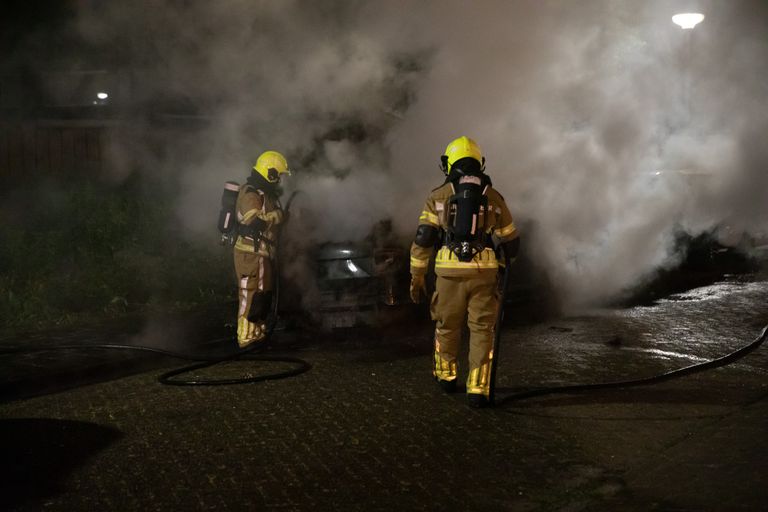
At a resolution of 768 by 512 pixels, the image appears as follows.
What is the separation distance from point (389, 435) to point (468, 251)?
55.6 inches

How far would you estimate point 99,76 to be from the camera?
43.4 ft

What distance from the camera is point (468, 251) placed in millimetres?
5840

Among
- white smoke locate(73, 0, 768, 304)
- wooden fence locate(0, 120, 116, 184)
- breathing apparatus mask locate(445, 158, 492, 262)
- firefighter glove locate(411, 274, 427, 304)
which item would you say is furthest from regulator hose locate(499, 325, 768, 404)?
wooden fence locate(0, 120, 116, 184)

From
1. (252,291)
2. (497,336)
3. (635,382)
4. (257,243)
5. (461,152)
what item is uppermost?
(461,152)

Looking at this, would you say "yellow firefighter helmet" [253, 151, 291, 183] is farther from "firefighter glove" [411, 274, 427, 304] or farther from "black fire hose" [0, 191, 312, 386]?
"firefighter glove" [411, 274, 427, 304]

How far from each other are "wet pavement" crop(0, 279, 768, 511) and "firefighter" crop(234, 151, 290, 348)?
1.46 ft

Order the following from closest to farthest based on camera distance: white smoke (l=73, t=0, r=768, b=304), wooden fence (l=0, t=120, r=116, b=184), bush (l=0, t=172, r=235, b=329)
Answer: white smoke (l=73, t=0, r=768, b=304), bush (l=0, t=172, r=235, b=329), wooden fence (l=0, t=120, r=116, b=184)

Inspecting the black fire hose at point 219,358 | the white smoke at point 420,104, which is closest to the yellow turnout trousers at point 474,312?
the black fire hose at point 219,358

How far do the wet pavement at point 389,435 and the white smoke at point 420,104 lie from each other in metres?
2.29

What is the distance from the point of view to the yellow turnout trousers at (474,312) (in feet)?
A: 19.2

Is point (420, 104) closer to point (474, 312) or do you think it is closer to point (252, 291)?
point (252, 291)

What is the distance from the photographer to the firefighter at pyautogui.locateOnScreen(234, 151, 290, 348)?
7922mm

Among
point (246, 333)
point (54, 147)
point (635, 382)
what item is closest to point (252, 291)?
point (246, 333)

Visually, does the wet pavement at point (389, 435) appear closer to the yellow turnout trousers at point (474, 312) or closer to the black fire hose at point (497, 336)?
the black fire hose at point (497, 336)
